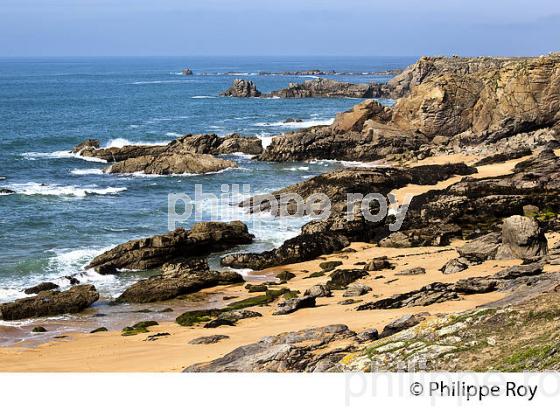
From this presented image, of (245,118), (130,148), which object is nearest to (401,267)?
(130,148)

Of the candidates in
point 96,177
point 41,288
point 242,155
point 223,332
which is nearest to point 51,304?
point 41,288

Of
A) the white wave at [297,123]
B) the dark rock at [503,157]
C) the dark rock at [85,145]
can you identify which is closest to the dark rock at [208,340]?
the dark rock at [503,157]

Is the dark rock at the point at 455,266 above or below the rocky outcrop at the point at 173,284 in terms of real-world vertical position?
above

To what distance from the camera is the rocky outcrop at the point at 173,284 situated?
29328 mm

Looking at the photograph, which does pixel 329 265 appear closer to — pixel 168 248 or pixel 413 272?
pixel 413 272

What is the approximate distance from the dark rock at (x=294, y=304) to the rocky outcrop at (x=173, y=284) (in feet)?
19.9

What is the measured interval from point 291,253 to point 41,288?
1127 centimetres

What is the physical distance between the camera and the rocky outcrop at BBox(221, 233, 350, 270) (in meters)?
33.6

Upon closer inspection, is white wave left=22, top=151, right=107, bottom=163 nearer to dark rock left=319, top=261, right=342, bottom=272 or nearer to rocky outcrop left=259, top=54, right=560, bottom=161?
rocky outcrop left=259, top=54, right=560, bottom=161

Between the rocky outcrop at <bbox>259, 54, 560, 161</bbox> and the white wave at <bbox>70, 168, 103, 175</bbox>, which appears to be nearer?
the white wave at <bbox>70, 168, 103, 175</bbox>

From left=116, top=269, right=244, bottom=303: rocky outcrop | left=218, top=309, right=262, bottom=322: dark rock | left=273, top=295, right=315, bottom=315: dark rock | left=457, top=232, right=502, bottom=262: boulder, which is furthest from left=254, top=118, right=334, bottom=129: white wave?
left=218, top=309, right=262, bottom=322: dark rock

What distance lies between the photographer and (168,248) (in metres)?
34.4

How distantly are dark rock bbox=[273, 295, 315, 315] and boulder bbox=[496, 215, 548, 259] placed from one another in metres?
8.10

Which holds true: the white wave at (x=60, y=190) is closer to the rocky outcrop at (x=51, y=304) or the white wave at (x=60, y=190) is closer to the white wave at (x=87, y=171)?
the white wave at (x=87, y=171)
